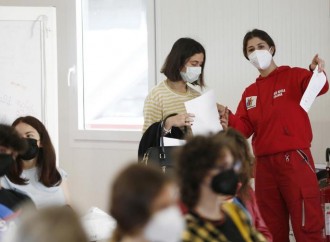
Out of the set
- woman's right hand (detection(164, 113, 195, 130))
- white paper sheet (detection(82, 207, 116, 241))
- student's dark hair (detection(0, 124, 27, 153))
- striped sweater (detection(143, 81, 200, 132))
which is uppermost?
striped sweater (detection(143, 81, 200, 132))

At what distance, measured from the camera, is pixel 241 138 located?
2146 mm

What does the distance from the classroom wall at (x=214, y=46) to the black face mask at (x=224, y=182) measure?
75.6 inches

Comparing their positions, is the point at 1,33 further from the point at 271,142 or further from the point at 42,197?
the point at 271,142

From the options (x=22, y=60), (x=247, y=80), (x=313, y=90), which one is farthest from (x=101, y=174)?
(x=313, y=90)

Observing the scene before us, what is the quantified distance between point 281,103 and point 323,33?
0.88 metres

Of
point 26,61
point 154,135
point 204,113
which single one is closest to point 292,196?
point 204,113

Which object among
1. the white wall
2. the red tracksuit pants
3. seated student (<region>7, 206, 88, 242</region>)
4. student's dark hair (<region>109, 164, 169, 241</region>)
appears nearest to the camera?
seated student (<region>7, 206, 88, 242</region>)

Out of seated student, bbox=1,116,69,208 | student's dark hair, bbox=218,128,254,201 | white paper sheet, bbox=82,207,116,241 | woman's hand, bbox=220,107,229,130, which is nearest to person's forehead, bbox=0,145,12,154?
seated student, bbox=1,116,69,208

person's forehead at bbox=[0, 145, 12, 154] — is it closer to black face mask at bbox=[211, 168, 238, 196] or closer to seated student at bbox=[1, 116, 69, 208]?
seated student at bbox=[1, 116, 69, 208]

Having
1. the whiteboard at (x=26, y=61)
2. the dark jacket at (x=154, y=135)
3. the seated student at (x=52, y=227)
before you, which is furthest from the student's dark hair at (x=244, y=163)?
the whiteboard at (x=26, y=61)

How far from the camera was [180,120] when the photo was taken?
2.54 metres

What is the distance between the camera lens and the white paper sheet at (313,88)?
2.76 m

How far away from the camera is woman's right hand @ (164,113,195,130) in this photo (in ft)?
8.32

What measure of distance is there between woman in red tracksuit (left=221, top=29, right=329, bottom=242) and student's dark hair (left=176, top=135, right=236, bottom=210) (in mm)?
1257
